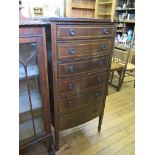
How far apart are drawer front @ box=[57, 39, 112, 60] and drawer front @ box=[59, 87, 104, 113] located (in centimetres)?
35

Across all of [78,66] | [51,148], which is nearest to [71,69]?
[78,66]

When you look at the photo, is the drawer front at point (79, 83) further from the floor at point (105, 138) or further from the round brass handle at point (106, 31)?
the floor at point (105, 138)

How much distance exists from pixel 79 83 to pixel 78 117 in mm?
335

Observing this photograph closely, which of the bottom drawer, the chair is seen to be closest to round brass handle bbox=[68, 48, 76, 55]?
the bottom drawer

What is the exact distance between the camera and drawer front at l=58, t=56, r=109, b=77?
1.13m

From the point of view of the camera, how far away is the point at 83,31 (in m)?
1.09

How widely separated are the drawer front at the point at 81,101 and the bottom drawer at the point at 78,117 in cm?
5

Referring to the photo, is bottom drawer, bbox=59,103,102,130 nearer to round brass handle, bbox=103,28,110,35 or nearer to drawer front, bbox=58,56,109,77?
drawer front, bbox=58,56,109,77

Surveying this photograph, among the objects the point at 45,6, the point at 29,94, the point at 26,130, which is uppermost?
the point at 45,6

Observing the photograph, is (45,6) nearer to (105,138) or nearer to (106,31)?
(106,31)
